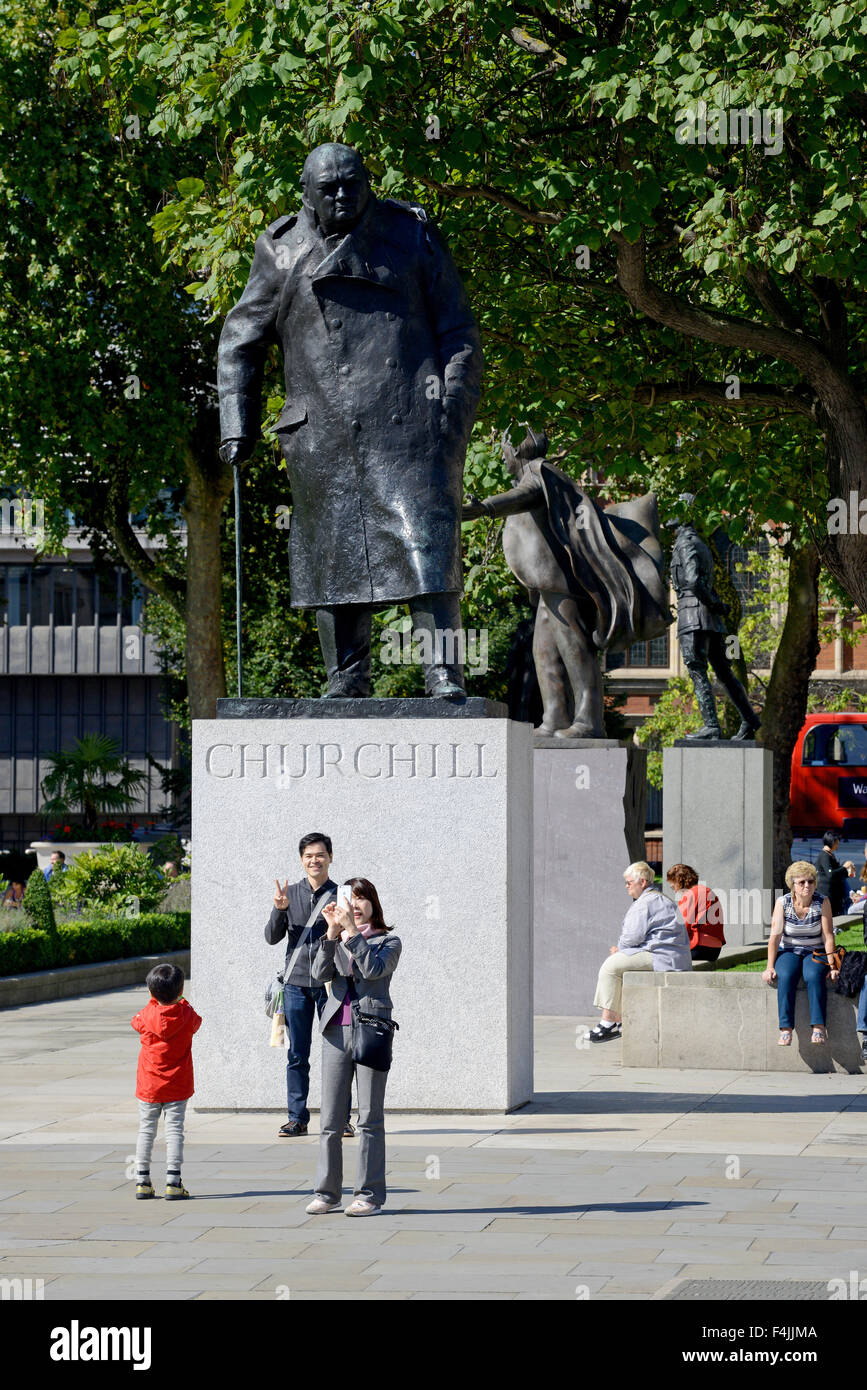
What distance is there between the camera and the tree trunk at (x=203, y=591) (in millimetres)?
32906

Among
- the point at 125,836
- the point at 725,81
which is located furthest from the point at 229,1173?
the point at 125,836

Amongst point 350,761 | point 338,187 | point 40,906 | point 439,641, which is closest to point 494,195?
point 338,187

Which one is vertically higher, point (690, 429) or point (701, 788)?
point (690, 429)

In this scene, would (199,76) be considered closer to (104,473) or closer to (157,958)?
(157,958)

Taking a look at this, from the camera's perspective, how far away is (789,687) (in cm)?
3272

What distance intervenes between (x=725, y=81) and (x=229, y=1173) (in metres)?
9.51

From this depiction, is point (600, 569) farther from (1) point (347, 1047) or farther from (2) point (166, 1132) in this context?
(1) point (347, 1047)

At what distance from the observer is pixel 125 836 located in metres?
40.5

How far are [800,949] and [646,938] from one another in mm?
1986

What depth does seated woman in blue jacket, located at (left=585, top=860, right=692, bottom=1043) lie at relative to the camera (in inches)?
585

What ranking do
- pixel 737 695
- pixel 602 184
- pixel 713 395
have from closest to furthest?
pixel 602 184 < pixel 713 395 < pixel 737 695

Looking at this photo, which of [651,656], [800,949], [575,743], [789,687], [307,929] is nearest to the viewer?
[307,929]

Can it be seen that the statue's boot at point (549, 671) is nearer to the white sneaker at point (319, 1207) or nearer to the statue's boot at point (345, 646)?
the statue's boot at point (345, 646)

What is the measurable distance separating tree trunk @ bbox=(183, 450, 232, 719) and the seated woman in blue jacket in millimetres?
17922
